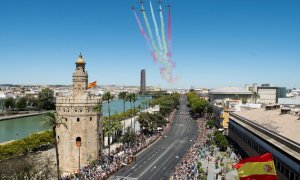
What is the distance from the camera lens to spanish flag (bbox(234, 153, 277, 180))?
15680 mm

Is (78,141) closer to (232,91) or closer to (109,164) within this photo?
(109,164)

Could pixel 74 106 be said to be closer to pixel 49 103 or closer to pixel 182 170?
pixel 182 170

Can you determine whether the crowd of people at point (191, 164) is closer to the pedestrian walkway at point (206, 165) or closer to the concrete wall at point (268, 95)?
the pedestrian walkway at point (206, 165)

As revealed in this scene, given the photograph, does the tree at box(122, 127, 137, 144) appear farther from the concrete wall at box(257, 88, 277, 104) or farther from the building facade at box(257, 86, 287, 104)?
the concrete wall at box(257, 88, 277, 104)

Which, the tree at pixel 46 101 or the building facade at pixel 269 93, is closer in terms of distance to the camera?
the building facade at pixel 269 93

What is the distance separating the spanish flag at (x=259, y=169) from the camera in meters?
15.7

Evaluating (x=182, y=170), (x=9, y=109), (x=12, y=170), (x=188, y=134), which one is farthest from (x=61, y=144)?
(x=9, y=109)

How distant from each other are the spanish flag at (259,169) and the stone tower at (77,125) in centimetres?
3837

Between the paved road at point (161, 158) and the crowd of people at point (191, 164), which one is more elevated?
the crowd of people at point (191, 164)

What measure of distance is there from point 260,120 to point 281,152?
726 inches

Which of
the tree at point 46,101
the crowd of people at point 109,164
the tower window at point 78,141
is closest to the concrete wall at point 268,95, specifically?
the crowd of people at point 109,164

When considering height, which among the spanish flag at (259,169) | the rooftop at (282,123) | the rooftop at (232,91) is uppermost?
the rooftop at (232,91)

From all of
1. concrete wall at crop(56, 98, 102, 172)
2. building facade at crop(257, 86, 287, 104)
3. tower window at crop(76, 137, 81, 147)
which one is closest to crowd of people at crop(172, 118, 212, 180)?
concrete wall at crop(56, 98, 102, 172)

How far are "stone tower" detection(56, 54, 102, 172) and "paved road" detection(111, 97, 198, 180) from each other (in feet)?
21.4
